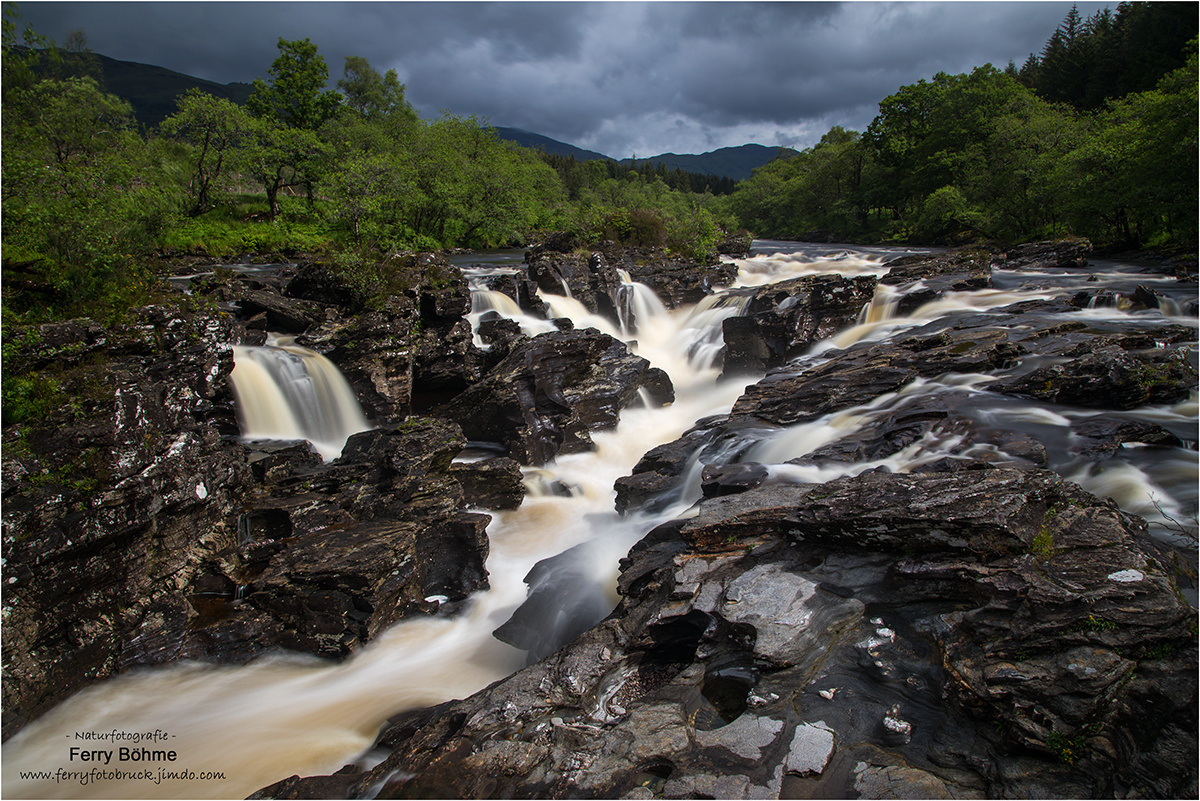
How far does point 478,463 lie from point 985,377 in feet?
36.3

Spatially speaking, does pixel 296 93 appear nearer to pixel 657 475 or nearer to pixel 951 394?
pixel 657 475

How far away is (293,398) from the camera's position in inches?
528

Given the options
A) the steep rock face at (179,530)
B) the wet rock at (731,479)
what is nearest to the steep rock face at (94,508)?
the steep rock face at (179,530)

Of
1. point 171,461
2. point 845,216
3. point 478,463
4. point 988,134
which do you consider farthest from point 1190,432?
point 845,216

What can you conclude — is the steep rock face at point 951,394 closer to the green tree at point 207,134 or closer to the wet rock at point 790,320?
the wet rock at point 790,320

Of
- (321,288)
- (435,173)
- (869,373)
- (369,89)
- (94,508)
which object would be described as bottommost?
(869,373)

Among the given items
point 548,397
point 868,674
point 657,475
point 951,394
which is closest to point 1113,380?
point 951,394

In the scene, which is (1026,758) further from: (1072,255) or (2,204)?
(1072,255)

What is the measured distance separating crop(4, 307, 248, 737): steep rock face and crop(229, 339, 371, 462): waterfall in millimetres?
2762

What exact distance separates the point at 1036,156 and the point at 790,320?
30494 mm

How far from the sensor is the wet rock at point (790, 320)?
18500 millimetres

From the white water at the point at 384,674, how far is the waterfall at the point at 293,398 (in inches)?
210

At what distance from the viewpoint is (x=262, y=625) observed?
7910mm

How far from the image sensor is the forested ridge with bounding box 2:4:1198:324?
Answer: 12.3 m
